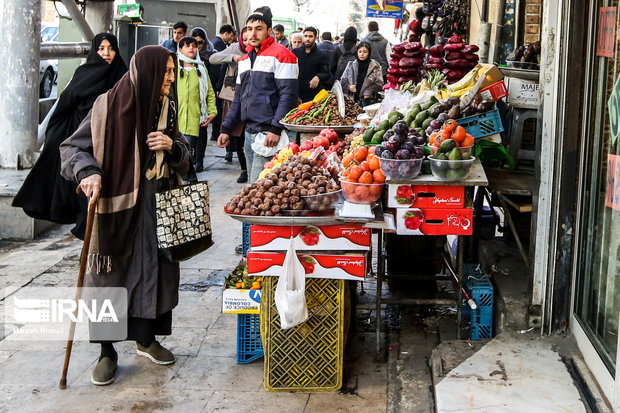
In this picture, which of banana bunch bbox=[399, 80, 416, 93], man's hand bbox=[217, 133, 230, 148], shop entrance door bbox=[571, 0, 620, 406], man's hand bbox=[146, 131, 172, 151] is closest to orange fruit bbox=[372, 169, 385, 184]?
shop entrance door bbox=[571, 0, 620, 406]

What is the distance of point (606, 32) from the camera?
402 centimetres

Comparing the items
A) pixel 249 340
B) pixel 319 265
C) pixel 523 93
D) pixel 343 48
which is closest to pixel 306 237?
pixel 319 265

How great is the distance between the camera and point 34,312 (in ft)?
19.2

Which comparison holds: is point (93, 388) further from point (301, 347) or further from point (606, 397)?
point (606, 397)

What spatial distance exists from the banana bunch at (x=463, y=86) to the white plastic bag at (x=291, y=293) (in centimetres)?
199

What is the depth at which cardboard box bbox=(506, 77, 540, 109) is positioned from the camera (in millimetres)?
5645

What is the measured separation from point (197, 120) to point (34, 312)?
4.97 metres

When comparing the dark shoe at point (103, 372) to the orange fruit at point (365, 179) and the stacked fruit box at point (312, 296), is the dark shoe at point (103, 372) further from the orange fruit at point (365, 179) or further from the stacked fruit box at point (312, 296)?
the orange fruit at point (365, 179)

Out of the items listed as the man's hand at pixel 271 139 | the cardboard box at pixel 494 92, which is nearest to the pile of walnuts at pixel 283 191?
the cardboard box at pixel 494 92

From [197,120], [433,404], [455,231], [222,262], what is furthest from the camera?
[197,120]

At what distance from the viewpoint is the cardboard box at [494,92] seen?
539 centimetres

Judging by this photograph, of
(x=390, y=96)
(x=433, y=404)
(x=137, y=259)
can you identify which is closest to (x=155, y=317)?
(x=137, y=259)

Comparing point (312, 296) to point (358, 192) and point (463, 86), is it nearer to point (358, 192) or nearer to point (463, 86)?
point (358, 192)

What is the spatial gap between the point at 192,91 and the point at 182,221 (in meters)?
5.86
